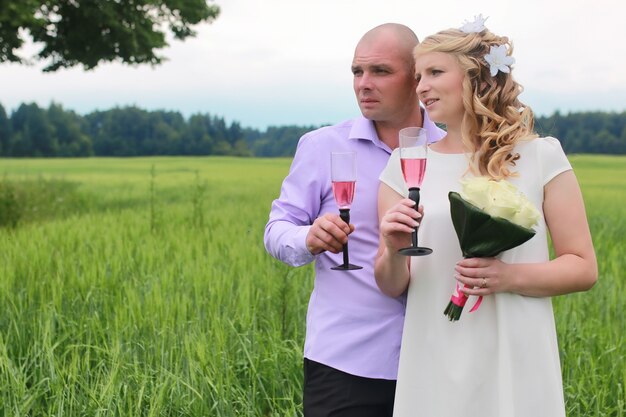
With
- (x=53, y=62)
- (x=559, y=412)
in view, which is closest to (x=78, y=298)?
(x=559, y=412)

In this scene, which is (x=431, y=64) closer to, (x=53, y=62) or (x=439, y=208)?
(x=439, y=208)

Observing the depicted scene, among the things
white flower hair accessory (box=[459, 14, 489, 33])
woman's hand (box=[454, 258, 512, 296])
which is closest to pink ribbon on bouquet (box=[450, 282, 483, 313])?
woman's hand (box=[454, 258, 512, 296])

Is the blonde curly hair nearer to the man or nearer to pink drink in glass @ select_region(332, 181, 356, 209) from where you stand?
the man

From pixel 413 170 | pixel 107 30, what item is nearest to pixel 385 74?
pixel 413 170

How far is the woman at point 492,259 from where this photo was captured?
81.6 inches

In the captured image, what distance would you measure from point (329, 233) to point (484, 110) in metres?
0.57

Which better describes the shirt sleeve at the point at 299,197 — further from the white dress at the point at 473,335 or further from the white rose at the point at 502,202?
the white rose at the point at 502,202

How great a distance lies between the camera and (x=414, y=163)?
1.99m

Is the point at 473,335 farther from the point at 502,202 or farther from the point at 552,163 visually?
the point at 552,163

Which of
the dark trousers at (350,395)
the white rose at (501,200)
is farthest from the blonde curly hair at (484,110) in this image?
the dark trousers at (350,395)

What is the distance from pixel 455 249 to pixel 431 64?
553 millimetres

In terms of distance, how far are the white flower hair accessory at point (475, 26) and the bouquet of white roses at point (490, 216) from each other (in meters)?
0.50

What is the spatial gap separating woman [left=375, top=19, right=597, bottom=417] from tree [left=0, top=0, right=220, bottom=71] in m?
14.8

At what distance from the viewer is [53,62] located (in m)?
17.8
